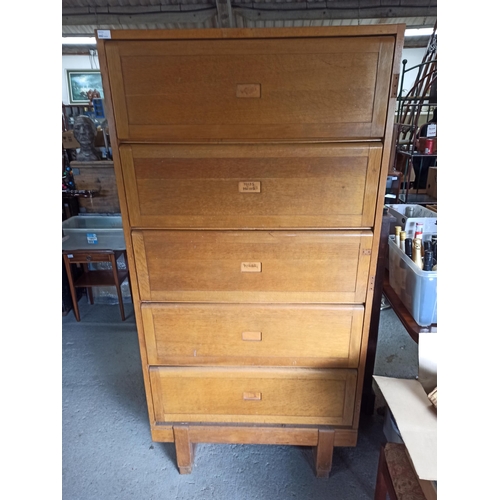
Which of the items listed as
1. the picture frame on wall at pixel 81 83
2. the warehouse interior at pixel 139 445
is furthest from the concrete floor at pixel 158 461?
the picture frame on wall at pixel 81 83

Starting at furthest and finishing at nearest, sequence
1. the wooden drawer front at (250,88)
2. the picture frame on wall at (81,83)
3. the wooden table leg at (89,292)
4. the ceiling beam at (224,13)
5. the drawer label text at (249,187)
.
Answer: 1. the picture frame on wall at (81,83)
2. the wooden table leg at (89,292)
3. the ceiling beam at (224,13)
4. the drawer label text at (249,187)
5. the wooden drawer front at (250,88)

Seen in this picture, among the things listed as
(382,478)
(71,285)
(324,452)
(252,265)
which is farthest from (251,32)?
(71,285)

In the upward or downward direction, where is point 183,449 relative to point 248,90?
downward

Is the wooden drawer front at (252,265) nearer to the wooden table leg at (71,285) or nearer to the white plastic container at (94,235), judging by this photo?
the white plastic container at (94,235)

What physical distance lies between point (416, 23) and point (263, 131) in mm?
3507

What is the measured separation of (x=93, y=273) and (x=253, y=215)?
200cm

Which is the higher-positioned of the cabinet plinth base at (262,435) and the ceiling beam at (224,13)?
the ceiling beam at (224,13)

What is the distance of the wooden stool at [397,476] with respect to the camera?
0.84 m

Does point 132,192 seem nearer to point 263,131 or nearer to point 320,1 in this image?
point 263,131

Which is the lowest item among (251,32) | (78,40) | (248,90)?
(248,90)

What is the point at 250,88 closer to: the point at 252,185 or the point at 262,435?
the point at 252,185

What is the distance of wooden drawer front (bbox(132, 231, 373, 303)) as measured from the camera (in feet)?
3.28

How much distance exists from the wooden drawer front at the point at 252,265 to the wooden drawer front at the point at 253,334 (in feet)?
0.13

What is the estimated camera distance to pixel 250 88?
2.82ft
